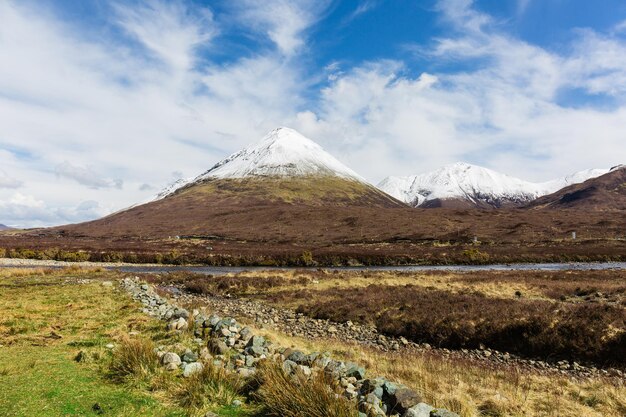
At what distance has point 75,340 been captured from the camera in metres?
13.2

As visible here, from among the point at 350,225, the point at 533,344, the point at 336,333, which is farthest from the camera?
the point at 350,225

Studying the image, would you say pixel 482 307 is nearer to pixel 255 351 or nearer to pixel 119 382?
pixel 255 351

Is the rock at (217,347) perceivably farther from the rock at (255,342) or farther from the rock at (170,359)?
the rock at (170,359)

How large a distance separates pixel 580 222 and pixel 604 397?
439ft

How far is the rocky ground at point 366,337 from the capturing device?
619 inches

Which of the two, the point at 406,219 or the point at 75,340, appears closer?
the point at 75,340

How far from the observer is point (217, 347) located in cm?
1165

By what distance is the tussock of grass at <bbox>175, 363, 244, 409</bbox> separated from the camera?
8258mm

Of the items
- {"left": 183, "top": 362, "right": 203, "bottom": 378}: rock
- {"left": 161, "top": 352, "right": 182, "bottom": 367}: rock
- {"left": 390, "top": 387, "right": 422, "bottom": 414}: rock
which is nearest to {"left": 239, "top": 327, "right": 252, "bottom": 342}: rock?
{"left": 161, "top": 352, "right": 182, "bottom": 367}: rock

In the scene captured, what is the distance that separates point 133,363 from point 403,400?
6544mm

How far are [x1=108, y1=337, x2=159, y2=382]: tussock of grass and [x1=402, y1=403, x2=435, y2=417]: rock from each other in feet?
20.2

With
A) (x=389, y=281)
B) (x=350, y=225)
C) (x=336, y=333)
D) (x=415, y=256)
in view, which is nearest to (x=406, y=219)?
(x=350, y=225)

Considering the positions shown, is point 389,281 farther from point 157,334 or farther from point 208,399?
point 208,399

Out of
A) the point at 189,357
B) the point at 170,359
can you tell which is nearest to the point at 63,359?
the point at 170,359
